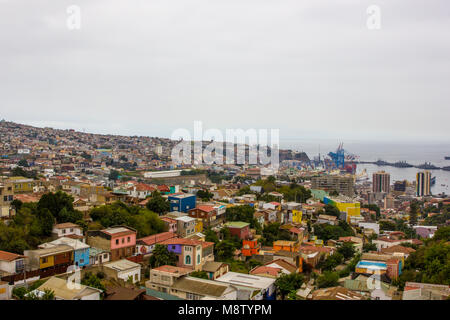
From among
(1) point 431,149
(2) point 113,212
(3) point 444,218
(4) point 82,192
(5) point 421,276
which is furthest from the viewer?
(1) point 431,149

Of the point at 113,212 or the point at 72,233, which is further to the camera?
the point at 113,212

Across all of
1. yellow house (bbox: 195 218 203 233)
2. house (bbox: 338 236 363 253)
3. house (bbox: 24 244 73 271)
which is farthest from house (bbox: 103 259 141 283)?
house (bbox: 338 236 363 253)

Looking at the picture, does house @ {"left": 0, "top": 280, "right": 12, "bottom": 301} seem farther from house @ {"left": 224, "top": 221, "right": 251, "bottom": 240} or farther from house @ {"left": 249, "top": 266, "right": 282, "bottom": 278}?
house @ {"left": 224, "top": 221, "right": 251, "bottom": 240}

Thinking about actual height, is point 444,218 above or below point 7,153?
below

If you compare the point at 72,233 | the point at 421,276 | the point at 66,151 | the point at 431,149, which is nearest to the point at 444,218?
the point at 421,276
